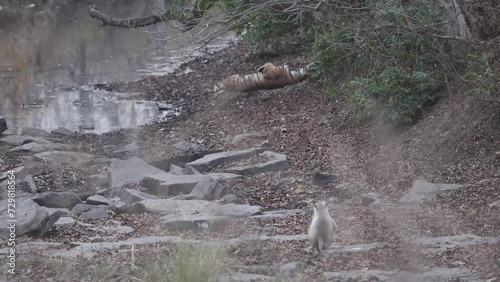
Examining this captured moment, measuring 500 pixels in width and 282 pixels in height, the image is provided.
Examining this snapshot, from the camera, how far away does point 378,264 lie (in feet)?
21.5

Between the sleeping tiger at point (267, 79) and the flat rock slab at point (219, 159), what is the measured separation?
4716 millimetres

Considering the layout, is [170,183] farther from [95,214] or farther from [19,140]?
[19,140]

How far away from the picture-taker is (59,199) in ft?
33.4

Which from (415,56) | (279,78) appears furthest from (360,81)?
(279,78)

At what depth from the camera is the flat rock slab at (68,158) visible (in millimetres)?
12828

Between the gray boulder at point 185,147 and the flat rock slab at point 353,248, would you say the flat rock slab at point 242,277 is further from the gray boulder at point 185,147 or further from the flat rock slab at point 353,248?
the gray boulder at point 185,147

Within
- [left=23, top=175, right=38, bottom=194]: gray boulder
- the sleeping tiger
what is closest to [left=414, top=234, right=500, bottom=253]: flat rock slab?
[left=23, top=175, right=38, bottom=194]: gray boulder

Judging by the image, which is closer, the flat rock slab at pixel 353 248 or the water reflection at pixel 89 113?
the flat rock slab at pixel 353 248

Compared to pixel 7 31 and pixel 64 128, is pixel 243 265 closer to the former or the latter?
pixel 64 128

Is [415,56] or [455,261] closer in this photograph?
[455,261]

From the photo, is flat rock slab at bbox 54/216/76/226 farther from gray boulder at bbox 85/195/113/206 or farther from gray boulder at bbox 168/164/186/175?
gray boulder at bbox 168/164/186/175

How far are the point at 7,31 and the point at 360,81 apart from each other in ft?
80.4

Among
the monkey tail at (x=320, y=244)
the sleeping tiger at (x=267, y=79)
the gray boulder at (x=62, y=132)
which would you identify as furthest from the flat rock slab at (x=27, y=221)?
the sleeping tiger at (x=267, y=79)

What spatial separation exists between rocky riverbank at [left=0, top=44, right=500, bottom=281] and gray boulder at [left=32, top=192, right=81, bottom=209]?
13 mm
